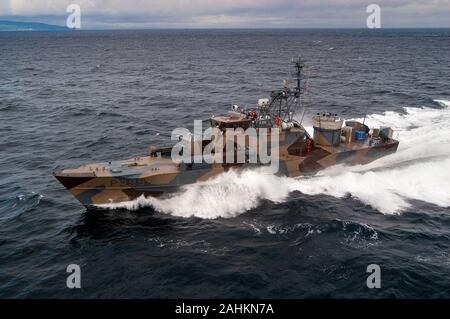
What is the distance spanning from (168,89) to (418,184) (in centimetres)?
4792

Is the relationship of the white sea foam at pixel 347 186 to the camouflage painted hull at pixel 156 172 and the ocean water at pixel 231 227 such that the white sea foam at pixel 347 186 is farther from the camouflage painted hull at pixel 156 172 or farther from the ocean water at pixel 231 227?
the camouflage painted hull at pixel 156 172

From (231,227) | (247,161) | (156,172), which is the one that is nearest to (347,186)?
(247,161)

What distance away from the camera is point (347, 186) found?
27172 mm

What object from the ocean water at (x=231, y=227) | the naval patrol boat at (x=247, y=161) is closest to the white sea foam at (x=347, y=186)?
the ocean water at (x=231, y=227)

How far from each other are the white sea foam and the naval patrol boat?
0.61 meters

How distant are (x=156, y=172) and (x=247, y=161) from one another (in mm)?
5907

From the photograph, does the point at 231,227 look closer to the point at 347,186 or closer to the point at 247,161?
the point at 247,161

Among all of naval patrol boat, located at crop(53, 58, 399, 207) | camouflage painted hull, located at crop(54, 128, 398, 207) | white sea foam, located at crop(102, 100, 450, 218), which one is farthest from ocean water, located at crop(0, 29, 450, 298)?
naval patrol boat, located at crop(53, 58, 399, 207)

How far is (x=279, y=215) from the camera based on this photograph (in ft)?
76.5

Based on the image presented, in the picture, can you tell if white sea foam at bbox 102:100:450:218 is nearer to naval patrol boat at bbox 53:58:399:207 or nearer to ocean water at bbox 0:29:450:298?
ocean water at bbox 0:29:450:298

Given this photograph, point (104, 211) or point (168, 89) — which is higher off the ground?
point (168, 89)

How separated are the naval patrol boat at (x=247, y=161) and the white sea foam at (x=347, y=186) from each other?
23.8 inches
